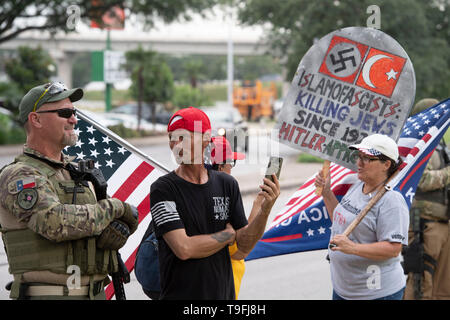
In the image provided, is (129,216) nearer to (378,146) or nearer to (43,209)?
(43,209)

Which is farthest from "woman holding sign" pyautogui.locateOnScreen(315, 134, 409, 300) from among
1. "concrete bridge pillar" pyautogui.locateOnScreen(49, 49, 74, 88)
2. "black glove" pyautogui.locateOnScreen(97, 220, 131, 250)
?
"concrete bridge pillar" pyautogui.locateOnScreen(49, 49, 74, 88)

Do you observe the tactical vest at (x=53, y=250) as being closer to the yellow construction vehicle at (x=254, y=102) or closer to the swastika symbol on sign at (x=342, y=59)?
the swastika symbol on sign at (x=342, y=59)

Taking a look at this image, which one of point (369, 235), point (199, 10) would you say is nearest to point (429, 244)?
point (369, 235)

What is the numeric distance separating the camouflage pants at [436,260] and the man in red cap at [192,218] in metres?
2.88

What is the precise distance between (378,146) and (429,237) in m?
1.96

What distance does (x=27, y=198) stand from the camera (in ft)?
9.88

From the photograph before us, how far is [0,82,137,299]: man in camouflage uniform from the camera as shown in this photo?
9.94 feet

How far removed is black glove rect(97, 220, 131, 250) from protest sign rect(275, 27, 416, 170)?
1.53m

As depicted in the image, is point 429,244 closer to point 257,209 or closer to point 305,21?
point 257,209

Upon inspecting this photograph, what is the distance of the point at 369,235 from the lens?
3.96 meters

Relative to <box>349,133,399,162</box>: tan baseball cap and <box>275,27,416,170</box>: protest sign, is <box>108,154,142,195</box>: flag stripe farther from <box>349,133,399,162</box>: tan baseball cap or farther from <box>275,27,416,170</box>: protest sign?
<box>349,133,399,162</box>: tan baseball cap

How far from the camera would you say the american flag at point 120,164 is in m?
4.43

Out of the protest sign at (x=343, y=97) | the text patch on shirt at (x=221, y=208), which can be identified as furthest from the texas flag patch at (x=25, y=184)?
the protest sign at (x=343, y=97)
